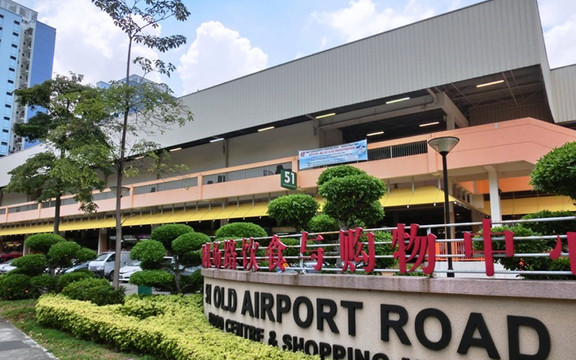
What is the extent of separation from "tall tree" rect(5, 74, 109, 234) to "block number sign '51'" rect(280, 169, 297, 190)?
8.90 m

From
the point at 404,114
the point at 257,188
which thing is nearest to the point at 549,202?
the point at 404,114

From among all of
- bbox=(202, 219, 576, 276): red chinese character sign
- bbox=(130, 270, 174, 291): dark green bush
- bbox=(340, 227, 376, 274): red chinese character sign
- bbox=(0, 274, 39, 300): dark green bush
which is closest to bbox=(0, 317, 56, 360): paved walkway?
bbox=(130, 270, 174, 291): dark green bush

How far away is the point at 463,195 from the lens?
2286 cm

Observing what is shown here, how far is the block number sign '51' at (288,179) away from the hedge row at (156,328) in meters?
11.2

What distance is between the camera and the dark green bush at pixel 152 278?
1280cm

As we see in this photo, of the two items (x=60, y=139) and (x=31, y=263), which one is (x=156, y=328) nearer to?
(x=31, y=263)

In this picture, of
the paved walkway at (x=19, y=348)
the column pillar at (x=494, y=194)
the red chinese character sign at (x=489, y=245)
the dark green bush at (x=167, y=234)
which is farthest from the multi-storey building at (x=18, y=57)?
the red chinese character sign at (x=489, y=245)

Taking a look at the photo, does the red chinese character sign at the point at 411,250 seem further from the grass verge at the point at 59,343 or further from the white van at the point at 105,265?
the white van at the point at 105,265

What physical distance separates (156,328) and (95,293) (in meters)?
4.74

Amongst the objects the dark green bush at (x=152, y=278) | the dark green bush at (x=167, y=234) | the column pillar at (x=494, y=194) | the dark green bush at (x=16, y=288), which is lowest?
the dark green bush at (x=16, y=288)

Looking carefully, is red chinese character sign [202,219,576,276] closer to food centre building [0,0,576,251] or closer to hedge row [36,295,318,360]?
hedge row [36,295,318,360]

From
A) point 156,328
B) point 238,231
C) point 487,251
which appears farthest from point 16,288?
point 487,251

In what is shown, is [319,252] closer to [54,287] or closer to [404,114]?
[54,287]

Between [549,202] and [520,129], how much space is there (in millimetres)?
6754
